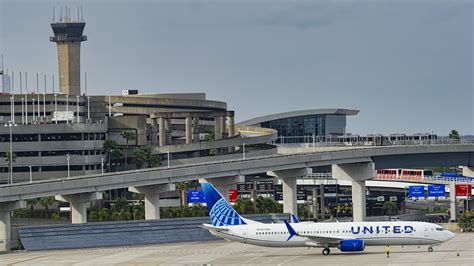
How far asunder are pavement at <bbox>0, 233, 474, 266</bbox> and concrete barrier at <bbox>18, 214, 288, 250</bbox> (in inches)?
128

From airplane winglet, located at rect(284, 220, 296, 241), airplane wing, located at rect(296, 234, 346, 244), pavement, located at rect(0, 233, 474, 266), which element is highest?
airplane winglet, located at rect(284, 220, 296, 241)

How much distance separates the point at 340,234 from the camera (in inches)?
4847

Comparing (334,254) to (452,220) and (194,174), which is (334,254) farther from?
(452,220)

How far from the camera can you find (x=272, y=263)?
379ft

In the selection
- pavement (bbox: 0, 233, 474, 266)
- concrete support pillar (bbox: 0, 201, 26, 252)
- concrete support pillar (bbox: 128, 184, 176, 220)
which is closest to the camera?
pavement (bbox: 0, 233, 474, 266)

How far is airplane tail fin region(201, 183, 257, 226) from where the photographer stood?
12656 centimetres

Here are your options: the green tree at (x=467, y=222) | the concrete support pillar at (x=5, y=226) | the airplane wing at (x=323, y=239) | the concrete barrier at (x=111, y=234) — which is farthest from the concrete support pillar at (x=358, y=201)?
the airplane wing at (x=323, y=239)

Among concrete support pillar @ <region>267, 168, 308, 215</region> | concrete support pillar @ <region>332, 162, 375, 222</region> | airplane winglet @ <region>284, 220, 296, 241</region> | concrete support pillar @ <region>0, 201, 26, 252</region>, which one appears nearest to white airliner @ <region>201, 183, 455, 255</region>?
airplane winglet @ <region>284, 220, 296, 241</region>

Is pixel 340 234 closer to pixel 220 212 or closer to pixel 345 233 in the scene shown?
pixel 345 233

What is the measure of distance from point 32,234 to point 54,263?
2300 cm

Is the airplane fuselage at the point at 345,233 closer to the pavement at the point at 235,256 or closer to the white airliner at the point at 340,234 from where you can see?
the white airliner at the point at 340,234

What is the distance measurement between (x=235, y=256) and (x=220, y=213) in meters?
5.25

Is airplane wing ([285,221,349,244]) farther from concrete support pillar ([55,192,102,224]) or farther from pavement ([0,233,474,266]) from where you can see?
concrete support pillar ([55,192,102,224])

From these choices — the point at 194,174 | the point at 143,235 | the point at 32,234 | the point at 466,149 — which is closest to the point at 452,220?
the point at 466,149
